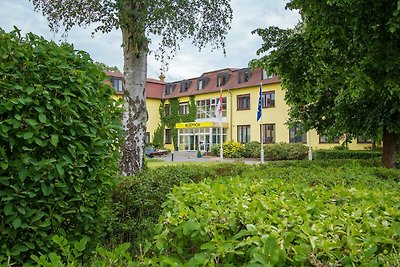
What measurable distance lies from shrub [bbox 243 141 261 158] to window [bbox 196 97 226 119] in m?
6.69

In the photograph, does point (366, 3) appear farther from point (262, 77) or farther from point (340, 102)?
point (262, 77)

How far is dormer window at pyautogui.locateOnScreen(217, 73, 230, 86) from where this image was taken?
120 feet

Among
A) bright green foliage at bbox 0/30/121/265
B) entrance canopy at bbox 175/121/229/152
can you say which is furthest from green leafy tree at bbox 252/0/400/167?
entrance canopy at bbox 175/121/229/152

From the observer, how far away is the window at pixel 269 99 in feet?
104

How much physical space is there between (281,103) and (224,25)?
75.1ft

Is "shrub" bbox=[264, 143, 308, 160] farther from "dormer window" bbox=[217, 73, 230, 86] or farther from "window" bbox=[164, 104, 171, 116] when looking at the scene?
"window" bbox=[164, 104, 171, 116]

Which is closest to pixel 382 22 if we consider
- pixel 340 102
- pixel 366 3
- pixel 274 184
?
pixel 366 3

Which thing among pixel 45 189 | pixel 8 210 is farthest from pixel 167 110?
pixel 8 210

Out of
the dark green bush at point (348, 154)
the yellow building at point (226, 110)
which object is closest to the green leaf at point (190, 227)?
the dark green bush at point (348, 154)

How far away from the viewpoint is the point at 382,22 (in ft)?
21.3

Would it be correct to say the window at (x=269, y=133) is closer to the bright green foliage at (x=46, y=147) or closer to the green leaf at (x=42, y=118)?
the bright green foliage at (x=46, y=147)

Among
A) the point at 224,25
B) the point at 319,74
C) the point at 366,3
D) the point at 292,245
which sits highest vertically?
the point at 224,25

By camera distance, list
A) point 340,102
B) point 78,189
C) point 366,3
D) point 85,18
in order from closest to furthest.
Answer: point 78,189 → point 366,3 → point 85,18 → point 340,102

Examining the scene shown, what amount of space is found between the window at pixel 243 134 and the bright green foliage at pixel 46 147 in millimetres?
31706
